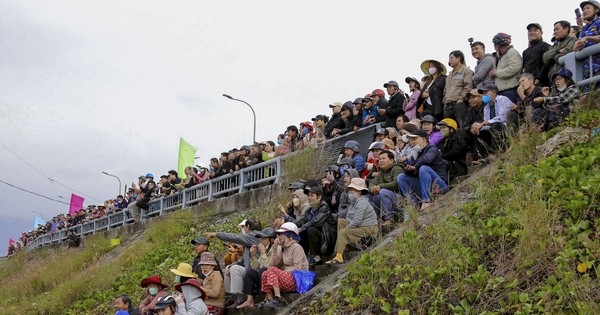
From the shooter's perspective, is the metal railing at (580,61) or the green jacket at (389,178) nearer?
the metal railing at (580,61)

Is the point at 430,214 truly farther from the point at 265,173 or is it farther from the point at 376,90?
the point at 265,173

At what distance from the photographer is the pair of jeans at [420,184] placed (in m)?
10.4

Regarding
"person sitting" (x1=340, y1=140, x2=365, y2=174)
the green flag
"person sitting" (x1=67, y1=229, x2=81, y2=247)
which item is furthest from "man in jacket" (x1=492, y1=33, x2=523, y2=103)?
"person sitting" (x1=67, y1=229, x2=81, y2=247)

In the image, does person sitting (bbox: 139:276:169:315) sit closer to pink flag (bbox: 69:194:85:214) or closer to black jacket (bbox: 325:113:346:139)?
black jacket (bbox: 325:113:346:139)

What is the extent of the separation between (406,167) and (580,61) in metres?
2.93

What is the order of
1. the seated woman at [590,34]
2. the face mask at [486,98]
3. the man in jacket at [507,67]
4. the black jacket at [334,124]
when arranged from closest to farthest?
the seated woman at [590,34]
the face mask at [486,98]
the man in jacket at [507,67]
the black jacket at [334,124]

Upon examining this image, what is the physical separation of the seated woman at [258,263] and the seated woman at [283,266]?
6.6 inches

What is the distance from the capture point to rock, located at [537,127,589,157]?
8953 millimetres

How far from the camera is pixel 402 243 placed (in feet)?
28.7

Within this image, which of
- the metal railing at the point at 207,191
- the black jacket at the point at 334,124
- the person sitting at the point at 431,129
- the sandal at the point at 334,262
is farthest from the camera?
the metal railing at the point at 207,191

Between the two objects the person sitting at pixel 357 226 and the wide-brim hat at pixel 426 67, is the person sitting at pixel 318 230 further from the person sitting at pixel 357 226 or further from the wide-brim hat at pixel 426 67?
the wide-brim hat at pixel 426 67

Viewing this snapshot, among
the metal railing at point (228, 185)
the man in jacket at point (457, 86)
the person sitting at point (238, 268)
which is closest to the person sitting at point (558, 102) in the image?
the man in jacket at point (457, 86)

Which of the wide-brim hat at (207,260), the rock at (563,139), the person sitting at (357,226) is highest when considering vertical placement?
the rock at (563,139)

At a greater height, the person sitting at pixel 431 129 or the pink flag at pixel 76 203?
the person sitting at pixel 431 129
